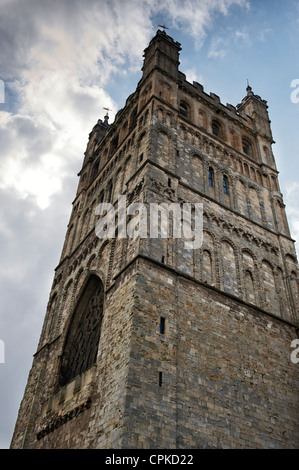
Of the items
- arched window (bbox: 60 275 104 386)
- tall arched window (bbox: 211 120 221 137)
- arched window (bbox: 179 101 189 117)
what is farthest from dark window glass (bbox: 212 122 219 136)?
arched window (bbox: 60 275 104 386)

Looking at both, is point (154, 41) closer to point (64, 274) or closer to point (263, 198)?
point (263, 198)

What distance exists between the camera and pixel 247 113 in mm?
31000

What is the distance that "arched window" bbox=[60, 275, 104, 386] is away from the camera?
1873cm

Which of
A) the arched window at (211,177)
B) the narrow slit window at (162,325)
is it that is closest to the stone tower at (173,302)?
the narrow slit window at (162,325)

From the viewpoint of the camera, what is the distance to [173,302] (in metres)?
15.6

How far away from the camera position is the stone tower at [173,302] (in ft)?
45.0

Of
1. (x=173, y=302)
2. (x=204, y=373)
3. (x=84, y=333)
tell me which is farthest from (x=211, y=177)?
(x=204, y=373)

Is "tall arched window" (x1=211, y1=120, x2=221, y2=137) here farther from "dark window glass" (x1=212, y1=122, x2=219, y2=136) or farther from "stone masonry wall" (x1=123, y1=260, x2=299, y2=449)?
"stone masonry wall" (x1=123, y1=260, x2=299, y2=449)

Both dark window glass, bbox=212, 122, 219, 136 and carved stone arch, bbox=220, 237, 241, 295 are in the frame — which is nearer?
carved stone arch, bbox=220, 237, 241, 295

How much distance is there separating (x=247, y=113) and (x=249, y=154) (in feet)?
15.7

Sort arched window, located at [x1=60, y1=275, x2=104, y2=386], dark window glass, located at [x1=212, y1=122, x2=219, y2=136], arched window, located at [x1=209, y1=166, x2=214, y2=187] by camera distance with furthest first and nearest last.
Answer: dark window glass, located at [x1=212, y1=122, x2=219, y2=136] < arched window, located at [x1=209, y1=166, x2=214, y2=187] < arched window, located at [x1=60, y1=275, x2=104, y2=386]

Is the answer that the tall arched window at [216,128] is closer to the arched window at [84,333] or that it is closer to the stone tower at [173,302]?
the stone tower at [173,302]

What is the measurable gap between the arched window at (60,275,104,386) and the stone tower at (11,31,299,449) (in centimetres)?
7
